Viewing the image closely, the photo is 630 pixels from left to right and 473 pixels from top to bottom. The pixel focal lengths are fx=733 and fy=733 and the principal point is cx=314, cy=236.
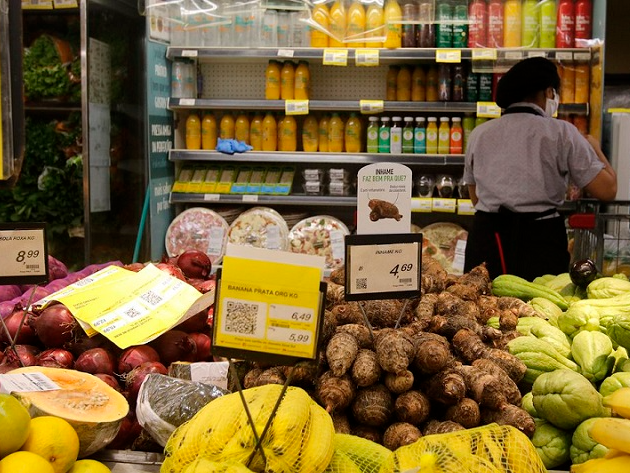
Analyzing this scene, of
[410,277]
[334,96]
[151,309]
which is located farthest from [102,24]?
[410,277]

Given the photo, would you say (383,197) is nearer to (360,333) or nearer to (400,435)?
(360,333)

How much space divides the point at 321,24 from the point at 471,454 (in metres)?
4.16

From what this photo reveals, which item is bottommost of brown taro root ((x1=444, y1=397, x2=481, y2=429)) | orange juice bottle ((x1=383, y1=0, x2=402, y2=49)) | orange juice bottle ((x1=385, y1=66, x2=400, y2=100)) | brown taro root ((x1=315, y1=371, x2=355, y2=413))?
brown taro root ((x1=444, y1=397, x2=481, y2=429))

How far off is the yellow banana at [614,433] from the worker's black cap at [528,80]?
8.56ft

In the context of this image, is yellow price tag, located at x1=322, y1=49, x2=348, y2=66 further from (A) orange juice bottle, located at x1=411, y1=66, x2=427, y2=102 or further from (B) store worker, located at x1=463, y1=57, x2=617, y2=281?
(B) store worker, located at x1=463, y1=57, x2=617, y2=281

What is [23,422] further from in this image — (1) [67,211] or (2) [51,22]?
(2) [51,22]

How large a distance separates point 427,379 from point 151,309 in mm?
846

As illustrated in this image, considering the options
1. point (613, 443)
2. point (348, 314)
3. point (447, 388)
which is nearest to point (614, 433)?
point (613, 443)

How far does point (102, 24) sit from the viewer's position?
4742 mm

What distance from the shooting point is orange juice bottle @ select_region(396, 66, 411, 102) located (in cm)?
496

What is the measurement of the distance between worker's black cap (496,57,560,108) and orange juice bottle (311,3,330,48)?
5.33 ft

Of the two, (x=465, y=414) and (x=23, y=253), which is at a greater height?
(x=23, y=253)

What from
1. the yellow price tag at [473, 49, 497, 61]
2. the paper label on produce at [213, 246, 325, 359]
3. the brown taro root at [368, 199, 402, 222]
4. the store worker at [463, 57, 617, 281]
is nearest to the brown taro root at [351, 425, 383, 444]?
the paper label on produce at [213, 246, 325, 359]

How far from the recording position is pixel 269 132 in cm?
515
